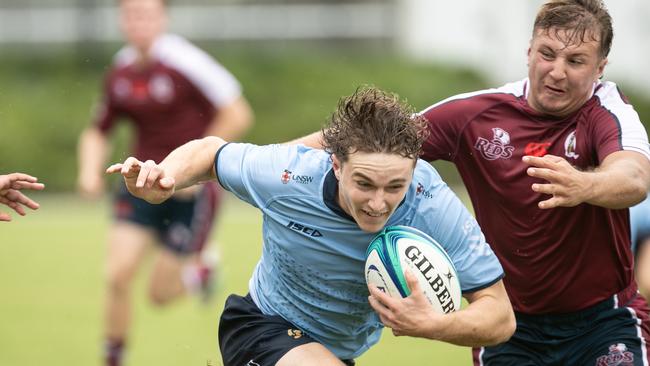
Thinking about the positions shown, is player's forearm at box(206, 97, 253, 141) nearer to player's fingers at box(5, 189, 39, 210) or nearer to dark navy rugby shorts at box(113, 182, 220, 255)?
dark navy rugby shorts at box(113, 182, 220, 255)

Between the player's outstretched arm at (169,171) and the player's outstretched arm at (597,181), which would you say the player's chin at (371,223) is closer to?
the player's outstretched arm at (597,181)

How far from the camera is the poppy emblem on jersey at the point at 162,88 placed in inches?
388

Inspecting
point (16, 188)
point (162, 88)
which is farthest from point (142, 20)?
point (16, 188)

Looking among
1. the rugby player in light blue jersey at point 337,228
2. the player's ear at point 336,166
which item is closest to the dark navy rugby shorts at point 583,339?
the rugby player in light blue jersey at point 337,228

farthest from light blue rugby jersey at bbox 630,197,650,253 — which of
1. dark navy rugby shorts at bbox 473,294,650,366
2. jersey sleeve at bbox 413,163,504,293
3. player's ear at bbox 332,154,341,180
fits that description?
player's ear at bbox 332,154,341,180

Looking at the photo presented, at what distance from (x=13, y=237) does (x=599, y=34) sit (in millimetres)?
12530

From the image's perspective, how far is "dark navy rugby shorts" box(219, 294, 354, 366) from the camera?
530 centimetres

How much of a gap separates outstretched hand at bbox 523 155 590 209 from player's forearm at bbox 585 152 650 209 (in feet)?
0.15

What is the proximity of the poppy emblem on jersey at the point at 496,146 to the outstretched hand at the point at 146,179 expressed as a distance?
1.48 metres

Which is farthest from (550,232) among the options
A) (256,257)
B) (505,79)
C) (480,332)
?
(505,79)

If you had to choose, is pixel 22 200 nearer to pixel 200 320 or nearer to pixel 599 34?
pixel 599 34

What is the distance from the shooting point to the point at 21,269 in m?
14.2

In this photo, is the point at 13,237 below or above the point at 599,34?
below

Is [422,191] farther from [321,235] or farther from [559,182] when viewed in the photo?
[559,182]
